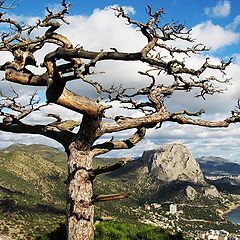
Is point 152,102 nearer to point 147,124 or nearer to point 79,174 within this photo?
point 147,124

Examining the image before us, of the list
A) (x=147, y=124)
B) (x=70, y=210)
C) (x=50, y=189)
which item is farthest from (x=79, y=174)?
(x=50, y=189)

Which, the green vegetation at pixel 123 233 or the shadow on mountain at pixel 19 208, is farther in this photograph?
the shadow on mountain at pixel 19 208

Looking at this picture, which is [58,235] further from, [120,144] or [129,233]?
[120,144]

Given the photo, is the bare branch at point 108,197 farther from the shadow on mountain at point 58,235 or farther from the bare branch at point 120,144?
the shadow on mountain at point 58,235

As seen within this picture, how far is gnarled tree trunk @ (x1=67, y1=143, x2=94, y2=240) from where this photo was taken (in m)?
9.12

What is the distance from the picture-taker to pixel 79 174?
9297 millimetres

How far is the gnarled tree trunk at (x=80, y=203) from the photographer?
29.9ft

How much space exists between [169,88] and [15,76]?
5211 millimetres

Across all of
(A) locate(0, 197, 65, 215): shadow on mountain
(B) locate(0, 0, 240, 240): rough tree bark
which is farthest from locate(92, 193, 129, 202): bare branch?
(A) locate(0, 197, 65, 215): shadow on mountain

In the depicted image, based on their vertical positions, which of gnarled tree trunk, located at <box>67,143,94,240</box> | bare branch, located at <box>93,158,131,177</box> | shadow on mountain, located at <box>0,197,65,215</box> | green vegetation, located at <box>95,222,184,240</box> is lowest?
shadow on mountain, located at <box>0,197,65,215</box>

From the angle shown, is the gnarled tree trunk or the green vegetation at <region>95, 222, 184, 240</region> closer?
the gnarled tree trunk

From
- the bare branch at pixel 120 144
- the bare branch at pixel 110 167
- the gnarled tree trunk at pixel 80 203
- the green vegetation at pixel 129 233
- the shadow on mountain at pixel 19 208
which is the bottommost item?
the shadow on mountain at pixel 19 208

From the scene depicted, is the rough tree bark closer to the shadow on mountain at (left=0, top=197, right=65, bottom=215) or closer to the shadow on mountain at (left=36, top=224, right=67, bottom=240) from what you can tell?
the shadow on mountain at (left=36, top=224, right=67, bottom=240)

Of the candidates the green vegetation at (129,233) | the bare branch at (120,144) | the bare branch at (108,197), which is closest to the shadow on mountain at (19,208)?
the green vegetation at (129,233)
